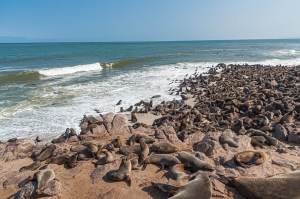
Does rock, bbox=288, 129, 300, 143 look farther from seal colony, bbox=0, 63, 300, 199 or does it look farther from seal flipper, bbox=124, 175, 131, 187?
seal flipper, bbox=124, 175, 131, 187

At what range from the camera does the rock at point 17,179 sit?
4989 millimetres

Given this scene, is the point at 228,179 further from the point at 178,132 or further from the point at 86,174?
the point at 178,132

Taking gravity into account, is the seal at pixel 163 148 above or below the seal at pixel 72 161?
above

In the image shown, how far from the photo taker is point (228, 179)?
4461 millimetres

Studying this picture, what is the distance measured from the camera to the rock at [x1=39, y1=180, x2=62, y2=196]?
4504 millimetres

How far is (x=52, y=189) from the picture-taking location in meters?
4.59

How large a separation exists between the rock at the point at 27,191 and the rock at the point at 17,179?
17.3 inches

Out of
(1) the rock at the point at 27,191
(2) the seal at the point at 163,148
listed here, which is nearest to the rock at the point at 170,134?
(2) the seal at the point at 163,148

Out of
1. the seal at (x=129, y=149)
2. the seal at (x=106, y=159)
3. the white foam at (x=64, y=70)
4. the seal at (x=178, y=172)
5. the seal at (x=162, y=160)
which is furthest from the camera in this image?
the white foam at (x=64, y=70)

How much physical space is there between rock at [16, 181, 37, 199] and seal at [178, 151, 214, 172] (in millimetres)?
3164

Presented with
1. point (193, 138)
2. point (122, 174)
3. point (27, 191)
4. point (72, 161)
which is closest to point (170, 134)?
point (193, 138)

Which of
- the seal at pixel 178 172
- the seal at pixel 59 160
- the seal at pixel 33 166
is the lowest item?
the seal at pixel 33 166

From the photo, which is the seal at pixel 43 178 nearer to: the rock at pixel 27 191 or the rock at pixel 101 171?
the rock at pixel 27 191

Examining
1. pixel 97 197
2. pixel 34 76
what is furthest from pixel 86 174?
pixel 34 76
